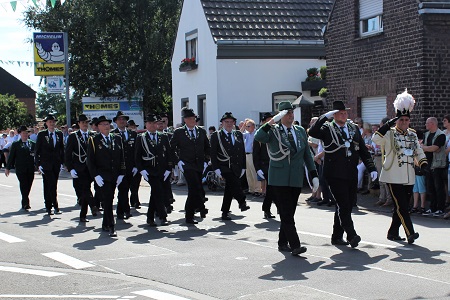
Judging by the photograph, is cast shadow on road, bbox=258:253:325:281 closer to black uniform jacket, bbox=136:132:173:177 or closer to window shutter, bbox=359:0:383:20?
black uniform jacket, bbox=136:132:173:177

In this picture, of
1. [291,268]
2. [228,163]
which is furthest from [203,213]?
[291,268]

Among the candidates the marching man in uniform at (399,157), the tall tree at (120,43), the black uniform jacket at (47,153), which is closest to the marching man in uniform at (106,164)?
the black uniform jacket at (47,153)

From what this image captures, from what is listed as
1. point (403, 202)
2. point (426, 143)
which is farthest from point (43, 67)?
point (403, 202)

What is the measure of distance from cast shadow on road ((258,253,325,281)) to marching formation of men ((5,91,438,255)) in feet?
0.75

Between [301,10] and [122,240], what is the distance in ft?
64.5

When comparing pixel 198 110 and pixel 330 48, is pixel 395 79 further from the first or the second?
pixel 198 110

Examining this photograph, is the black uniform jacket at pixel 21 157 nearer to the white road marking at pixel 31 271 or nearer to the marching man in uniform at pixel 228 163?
the marching man in uniform at pixel 228 163

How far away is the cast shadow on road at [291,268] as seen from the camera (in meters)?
8.38

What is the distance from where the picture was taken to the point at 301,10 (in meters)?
29.4

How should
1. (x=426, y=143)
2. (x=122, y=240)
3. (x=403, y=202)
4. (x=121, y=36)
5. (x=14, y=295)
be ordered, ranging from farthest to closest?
(x=121, y=36) → (x=426, y=143) → (x=122, y=240) → (x=403, y=202) → (x=14, y=295)

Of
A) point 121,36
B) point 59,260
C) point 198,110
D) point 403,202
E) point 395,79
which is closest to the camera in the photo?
point 59,260

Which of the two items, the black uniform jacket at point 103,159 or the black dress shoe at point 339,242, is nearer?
the black dress shoe at point 339,242

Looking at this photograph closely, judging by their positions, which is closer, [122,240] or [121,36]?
[122,240]

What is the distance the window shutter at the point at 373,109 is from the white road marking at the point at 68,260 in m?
11.0
